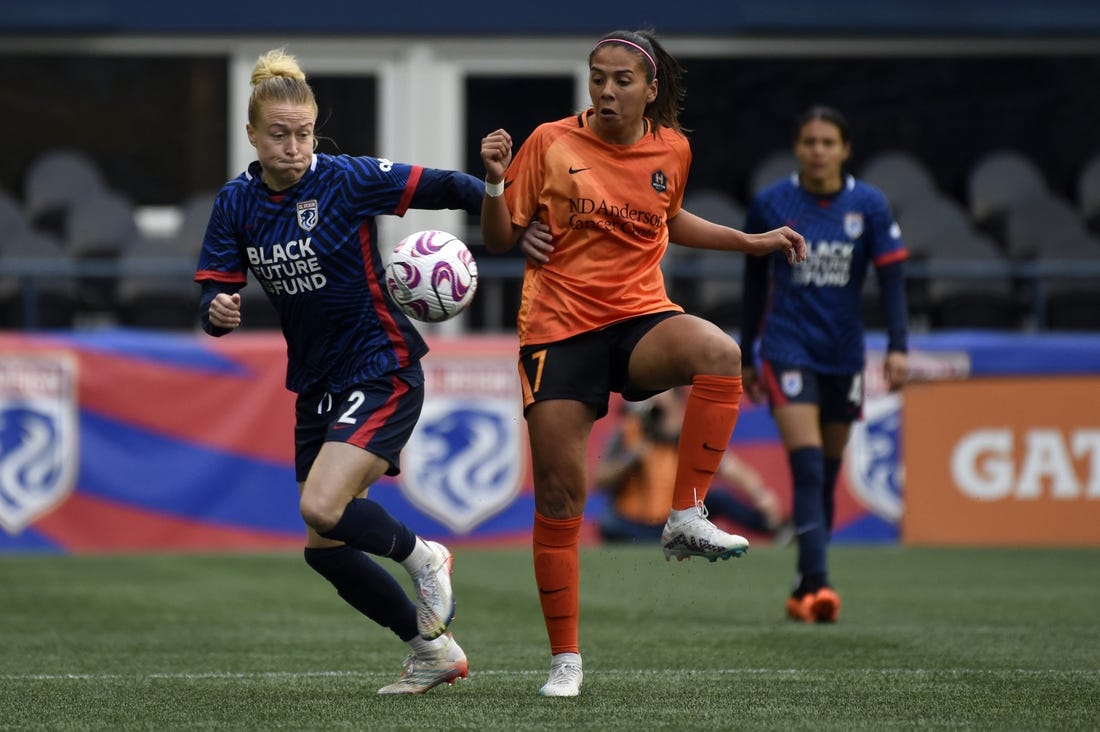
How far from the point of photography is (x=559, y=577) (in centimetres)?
581

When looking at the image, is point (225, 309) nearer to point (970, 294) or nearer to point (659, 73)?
point (659, 73)

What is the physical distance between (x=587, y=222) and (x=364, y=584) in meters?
1.34

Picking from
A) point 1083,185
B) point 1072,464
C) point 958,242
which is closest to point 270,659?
point 1072,464

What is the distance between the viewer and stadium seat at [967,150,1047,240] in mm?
16234

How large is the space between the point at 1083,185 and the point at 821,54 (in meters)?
2.58

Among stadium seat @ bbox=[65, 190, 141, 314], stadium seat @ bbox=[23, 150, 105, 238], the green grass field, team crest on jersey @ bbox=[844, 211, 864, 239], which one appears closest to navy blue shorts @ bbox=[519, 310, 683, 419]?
the green grass field

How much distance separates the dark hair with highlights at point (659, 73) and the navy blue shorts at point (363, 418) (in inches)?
44.6

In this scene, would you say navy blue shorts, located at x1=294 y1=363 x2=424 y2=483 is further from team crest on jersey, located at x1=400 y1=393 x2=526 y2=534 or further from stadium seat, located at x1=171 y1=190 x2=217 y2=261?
stadium seat, located at x1=171 y1=190 x2=217 y2=261

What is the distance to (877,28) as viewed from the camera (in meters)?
16.5

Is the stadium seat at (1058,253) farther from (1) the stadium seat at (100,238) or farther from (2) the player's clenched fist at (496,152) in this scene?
(2) the player's clenched fist at (496,152)

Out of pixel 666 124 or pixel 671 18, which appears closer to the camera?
pixel 666 124

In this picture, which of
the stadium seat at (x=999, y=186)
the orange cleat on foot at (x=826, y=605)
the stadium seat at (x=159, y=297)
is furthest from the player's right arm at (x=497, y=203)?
the stadium seat at (x=999, y=186)

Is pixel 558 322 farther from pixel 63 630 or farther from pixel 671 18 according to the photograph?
pixel 671 18

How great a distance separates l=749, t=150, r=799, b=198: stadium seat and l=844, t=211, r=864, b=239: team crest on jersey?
7.49 m
